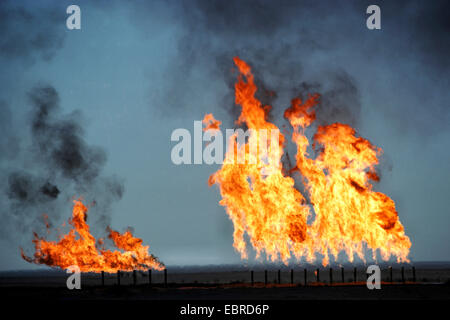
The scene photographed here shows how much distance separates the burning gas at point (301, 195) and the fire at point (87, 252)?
14.7 m

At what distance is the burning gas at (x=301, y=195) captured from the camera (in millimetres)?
40375

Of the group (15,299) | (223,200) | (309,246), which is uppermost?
(223,200)

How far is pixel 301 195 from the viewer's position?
41.4 metres

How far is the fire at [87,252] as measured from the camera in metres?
50.9

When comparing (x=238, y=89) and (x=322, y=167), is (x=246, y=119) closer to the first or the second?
(x=238, y=89)

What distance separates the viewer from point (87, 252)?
50875mm

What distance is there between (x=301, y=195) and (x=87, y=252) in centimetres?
2169

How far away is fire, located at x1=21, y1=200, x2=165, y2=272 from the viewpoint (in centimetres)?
5091

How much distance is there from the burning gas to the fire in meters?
14.7
